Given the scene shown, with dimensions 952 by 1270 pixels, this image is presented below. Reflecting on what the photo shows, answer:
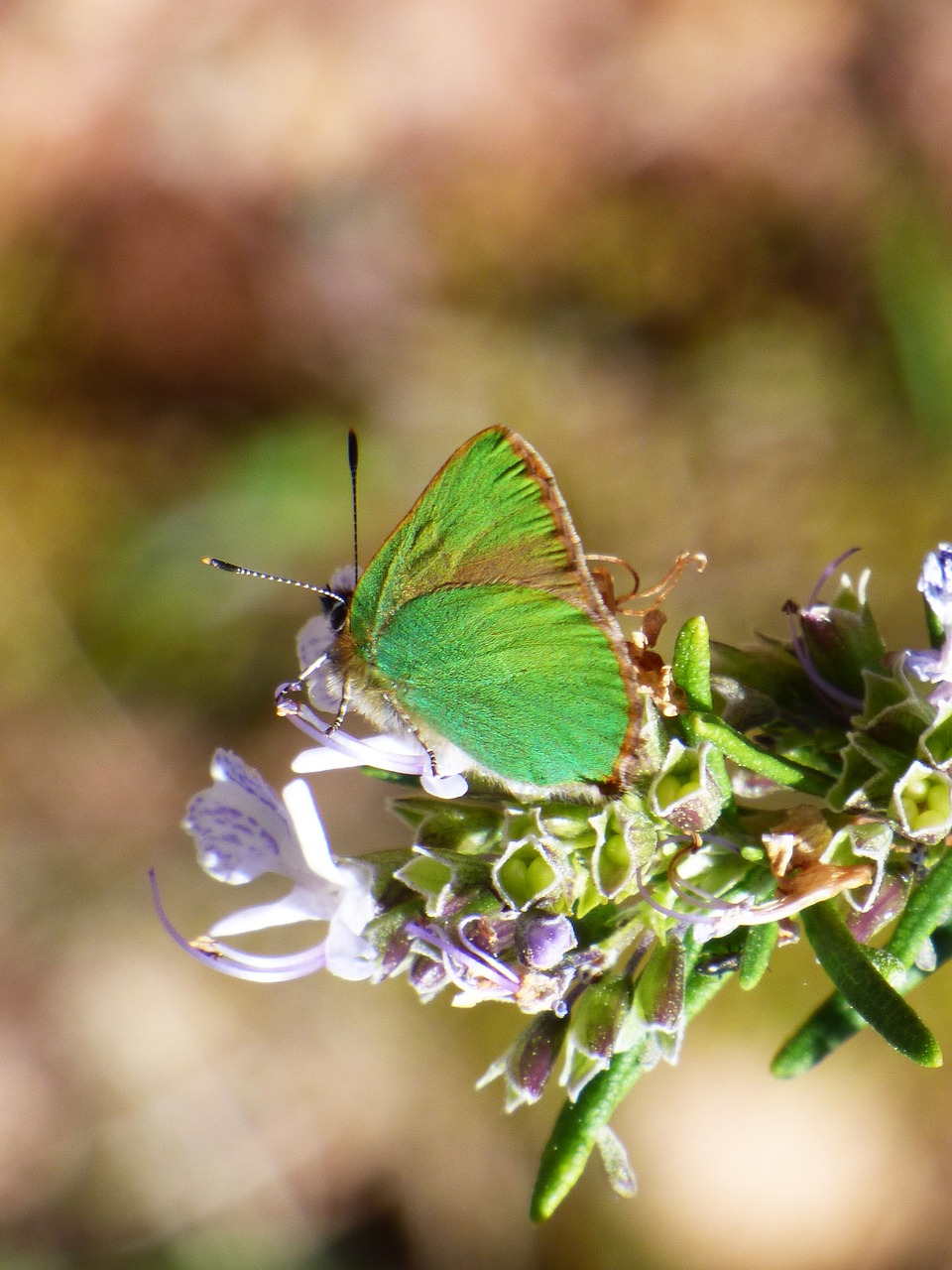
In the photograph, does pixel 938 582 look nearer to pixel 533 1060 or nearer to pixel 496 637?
pixel 496 637

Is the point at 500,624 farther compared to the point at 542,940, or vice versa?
the point at 500,624

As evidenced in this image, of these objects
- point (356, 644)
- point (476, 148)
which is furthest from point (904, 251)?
point (356, 644)

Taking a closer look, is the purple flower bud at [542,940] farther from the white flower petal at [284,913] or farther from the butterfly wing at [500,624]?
the white flower petal at [284,913]

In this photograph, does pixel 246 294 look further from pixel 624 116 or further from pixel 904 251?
pixel 904 251

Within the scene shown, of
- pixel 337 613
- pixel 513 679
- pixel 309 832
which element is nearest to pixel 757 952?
pixel 513 679

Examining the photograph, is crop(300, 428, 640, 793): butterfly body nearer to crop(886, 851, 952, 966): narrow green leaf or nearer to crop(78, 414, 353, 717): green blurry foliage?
crop(886, 851, 952, 966): narrow green leaf

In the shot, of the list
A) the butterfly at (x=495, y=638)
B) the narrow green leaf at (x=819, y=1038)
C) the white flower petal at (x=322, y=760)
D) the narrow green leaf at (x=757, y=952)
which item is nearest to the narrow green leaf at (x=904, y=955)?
the narrow green leaf at (x=819, y=1038)
